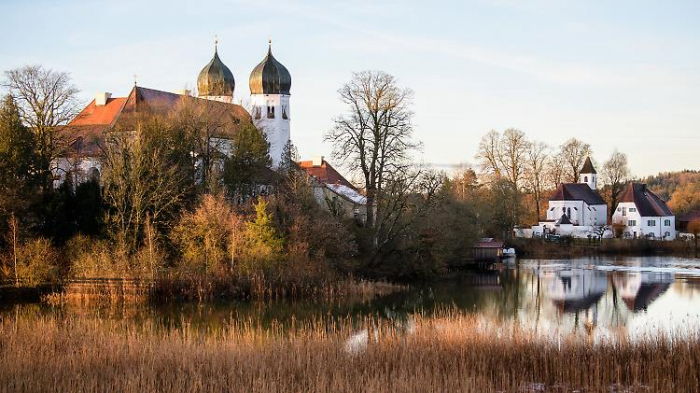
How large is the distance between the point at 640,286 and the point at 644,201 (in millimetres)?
42861

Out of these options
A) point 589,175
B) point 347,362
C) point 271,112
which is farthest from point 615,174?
point 347,362

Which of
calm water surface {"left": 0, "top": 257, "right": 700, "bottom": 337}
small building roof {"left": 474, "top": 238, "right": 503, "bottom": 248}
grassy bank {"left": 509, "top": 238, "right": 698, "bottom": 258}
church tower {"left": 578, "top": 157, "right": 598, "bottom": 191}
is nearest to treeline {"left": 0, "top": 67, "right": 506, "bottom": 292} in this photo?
calm water surface {"left": 0, "top": 257, "right": 700, "bottom": 337}

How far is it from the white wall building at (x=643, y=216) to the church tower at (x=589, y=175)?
505 cm

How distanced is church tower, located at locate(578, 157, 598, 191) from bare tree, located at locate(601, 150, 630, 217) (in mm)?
902

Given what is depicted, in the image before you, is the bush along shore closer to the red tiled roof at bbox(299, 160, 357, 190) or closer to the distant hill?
the red tiled roof at bbox(299, 160, 357, 190)

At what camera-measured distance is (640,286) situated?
34.5 m

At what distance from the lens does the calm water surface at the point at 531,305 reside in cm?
2248

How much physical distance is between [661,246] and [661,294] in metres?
33.4

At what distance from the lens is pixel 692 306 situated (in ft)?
88.7

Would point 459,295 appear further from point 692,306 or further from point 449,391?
point 449,391

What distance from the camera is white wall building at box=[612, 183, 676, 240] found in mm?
73562

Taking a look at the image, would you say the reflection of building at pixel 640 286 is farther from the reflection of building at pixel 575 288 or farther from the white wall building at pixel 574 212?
the white wall building at pixel 574 212

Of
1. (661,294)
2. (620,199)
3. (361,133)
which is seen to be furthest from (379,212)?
(620,199)

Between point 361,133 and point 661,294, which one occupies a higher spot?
point 361,133
